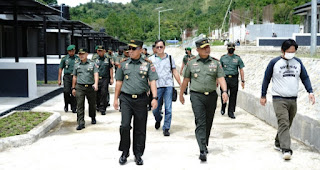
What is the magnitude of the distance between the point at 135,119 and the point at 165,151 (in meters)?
1.10

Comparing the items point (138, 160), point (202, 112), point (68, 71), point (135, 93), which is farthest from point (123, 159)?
point (68, 71)

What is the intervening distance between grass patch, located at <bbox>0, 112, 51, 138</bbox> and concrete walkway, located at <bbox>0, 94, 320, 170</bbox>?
44 cm

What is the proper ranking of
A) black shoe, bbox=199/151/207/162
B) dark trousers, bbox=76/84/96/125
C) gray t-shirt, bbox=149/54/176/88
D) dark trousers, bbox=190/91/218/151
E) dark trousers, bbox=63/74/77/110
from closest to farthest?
black shoe, bbox=199/151/207/162, dark trousers, bbox=190/91/218/151, gray t-shirt, bbox=149/54/176/88, dark trousers, bbox=76/84/96/125, dark trousers, bbox=63/74/77/110

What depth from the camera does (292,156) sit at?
727cm

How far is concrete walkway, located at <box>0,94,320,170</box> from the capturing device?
6.79 m

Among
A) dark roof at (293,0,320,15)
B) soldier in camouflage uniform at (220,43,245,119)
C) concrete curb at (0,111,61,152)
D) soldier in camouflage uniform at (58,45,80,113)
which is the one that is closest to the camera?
concrete curb at (0,111,61,152)

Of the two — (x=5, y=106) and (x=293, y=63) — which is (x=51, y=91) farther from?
(x=293, y=63)

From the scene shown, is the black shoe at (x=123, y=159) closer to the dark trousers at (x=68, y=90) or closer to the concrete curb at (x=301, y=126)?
Answer: the concrete curb at (x=301, y=126)

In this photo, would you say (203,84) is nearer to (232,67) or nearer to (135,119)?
(135,119)

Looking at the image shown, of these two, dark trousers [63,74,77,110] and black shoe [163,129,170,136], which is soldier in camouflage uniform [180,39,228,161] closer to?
black shoe [163,129,170,136]

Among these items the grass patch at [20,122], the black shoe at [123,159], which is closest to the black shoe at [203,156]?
the black shoe at [123,159]

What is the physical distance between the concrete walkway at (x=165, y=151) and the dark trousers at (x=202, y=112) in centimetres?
34

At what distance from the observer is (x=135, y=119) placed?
6.85 meters

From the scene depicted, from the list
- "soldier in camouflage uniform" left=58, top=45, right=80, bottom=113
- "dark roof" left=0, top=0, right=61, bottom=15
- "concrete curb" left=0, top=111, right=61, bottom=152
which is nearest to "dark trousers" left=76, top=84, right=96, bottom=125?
"concrete curb" left=0, top=111, right=61, bottom=152
